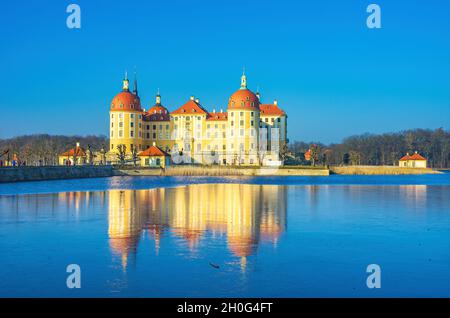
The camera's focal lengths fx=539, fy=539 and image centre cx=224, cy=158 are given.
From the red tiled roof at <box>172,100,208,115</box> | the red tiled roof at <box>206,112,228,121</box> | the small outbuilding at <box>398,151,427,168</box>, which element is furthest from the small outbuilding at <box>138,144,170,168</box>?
the small outbuilding at <box>398,151,427,168</box>

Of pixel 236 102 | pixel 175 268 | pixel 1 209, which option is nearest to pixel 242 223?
pixel 175 268

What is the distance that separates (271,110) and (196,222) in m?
77.8

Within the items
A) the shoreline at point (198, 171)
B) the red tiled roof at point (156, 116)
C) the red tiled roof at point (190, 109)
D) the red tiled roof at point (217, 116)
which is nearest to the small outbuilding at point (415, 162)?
the shoreline at point (198, 171)

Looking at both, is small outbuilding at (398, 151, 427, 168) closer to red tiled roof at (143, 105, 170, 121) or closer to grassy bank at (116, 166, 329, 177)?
grassy bank at (116, 166, 329, 177)

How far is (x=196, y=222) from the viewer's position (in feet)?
56.2

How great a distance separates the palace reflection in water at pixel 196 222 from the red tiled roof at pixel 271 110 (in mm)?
68685

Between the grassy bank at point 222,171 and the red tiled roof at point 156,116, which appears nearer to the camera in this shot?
the grassy bank at point 222,171

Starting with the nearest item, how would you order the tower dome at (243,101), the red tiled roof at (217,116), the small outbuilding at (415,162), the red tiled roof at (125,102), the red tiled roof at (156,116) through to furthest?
the tower dome at (243,101) → the small outbuilding at (415,162) → the red tiled roof at (125,102) → the red tiled roof at (217,116) → the red tiled roof at (156,116)

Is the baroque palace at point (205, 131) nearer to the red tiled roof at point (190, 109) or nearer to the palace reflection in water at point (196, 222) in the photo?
the red tiled roof at point (190, 109)

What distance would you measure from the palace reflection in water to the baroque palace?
56.4 m

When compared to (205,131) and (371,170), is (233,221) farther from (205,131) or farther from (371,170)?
(205,131)

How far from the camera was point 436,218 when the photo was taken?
19.2 m

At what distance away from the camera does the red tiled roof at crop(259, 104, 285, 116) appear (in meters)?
93.0

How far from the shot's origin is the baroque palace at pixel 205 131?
276ft
